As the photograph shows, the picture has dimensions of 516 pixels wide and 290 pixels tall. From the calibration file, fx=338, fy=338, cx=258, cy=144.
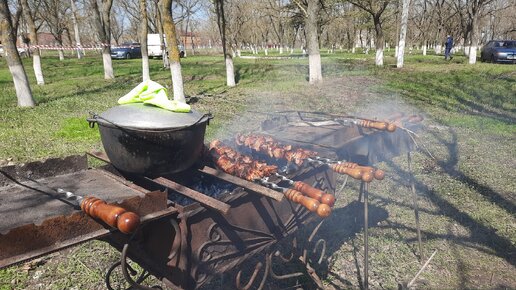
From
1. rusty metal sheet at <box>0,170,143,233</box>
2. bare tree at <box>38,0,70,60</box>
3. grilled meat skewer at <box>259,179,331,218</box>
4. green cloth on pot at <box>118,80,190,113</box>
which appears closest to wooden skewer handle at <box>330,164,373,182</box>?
grilled meat skewer at <box>259,179,331,218</box>

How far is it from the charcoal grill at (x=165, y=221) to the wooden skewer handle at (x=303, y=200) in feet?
0.30

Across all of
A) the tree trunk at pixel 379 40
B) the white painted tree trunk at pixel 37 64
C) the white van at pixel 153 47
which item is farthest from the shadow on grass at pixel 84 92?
the white van at pixel 153 47

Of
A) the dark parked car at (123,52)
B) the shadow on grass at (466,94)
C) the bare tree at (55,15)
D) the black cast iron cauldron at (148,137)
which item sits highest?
the bare tree at (55,15)

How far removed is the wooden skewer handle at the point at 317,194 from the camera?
7.93ft

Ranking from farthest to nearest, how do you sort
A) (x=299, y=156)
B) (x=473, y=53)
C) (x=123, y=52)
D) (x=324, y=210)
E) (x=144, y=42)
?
(x=123, y=52) < (x=473, y=53) < (x=144, y=42) < (x=299, y=156) < (x=324, y=210)

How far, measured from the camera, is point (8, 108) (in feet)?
35.8

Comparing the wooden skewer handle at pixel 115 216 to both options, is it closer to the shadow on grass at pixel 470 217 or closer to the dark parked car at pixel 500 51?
the shadow on grass at pixel 470 217

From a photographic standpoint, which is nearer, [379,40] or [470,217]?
[470,217]

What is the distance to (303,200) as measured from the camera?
8.07 ft

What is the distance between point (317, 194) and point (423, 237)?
8.71 ft

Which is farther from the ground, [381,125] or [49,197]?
[381,125]

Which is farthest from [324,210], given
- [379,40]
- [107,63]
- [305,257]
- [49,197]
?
[379,40]

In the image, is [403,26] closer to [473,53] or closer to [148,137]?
[473,53]

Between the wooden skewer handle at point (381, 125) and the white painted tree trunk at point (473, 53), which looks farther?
the white painted tree trunk at point (473, 53)
